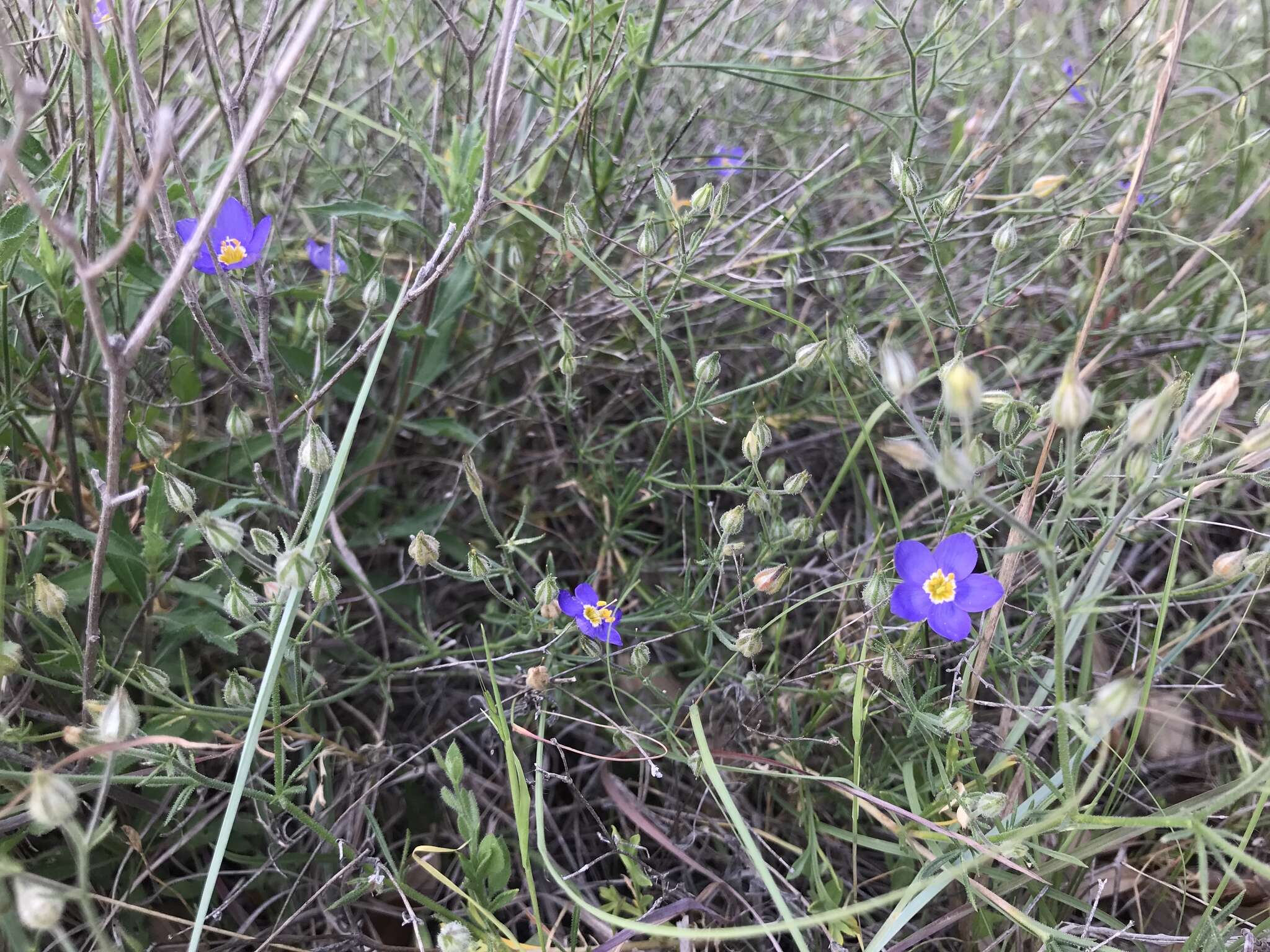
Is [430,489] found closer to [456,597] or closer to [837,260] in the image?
[456,597]

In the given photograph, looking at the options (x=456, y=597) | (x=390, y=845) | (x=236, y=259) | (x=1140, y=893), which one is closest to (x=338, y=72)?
(x=236, y=259)

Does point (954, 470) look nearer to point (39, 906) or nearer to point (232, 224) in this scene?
point (39, 906)

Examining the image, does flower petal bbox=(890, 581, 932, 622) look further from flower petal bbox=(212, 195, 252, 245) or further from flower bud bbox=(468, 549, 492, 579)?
flower petal bbox=(212, 195, 252, 245)

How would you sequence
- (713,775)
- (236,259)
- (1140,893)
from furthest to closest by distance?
1. (236,259)
2. (1140,893)
3. (713,775)

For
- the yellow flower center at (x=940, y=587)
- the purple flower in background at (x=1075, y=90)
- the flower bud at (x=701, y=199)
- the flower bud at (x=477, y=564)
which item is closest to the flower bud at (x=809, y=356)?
the flower bud at (x=701, y=199)

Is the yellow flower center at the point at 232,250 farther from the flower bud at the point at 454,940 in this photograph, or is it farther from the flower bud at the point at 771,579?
the flower bud at the point at 454,940

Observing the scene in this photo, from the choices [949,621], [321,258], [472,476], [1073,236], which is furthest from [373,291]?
[1073,236]
